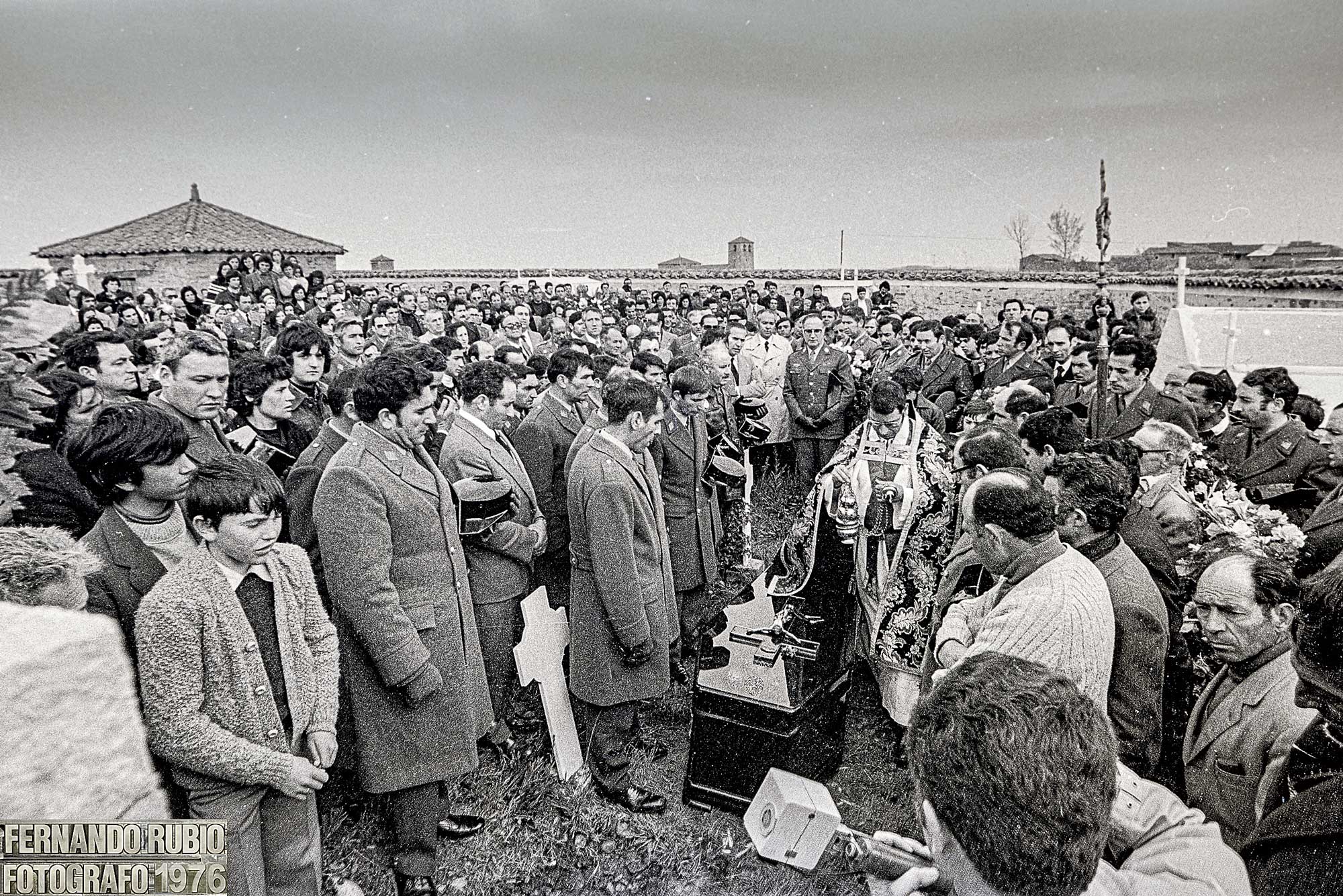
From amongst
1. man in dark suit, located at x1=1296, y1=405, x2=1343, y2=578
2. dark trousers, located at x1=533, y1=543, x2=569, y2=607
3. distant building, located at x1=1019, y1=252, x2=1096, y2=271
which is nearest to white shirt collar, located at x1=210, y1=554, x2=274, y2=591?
dark trousers, located at x1=533, y1=543, x2=569, y2=607

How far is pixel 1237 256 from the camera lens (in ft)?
67.8

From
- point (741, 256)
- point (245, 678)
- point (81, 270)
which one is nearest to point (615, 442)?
point (245, 678)

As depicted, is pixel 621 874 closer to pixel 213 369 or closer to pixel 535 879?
pixel 535 879

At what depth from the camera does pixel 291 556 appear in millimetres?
2498

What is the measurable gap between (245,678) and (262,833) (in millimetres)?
558

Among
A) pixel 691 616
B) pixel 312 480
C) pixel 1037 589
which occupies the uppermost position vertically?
pixel 312 480

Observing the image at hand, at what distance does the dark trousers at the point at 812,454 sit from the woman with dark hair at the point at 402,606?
5620 mm

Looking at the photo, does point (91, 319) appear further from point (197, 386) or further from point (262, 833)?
point (262, 833)

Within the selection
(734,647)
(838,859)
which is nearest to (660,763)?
(734,647)

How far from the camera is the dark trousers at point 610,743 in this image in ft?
A: 12.3

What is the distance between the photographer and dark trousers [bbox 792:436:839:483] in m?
8.30

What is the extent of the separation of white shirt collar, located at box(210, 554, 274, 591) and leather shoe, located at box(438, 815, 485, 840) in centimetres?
169

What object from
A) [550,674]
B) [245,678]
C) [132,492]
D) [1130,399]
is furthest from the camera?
[1130,399]

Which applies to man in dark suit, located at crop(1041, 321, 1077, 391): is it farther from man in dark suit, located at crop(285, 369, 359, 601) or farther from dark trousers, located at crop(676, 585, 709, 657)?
man in dark suit, located at crop(285, 369, 359, 601)
